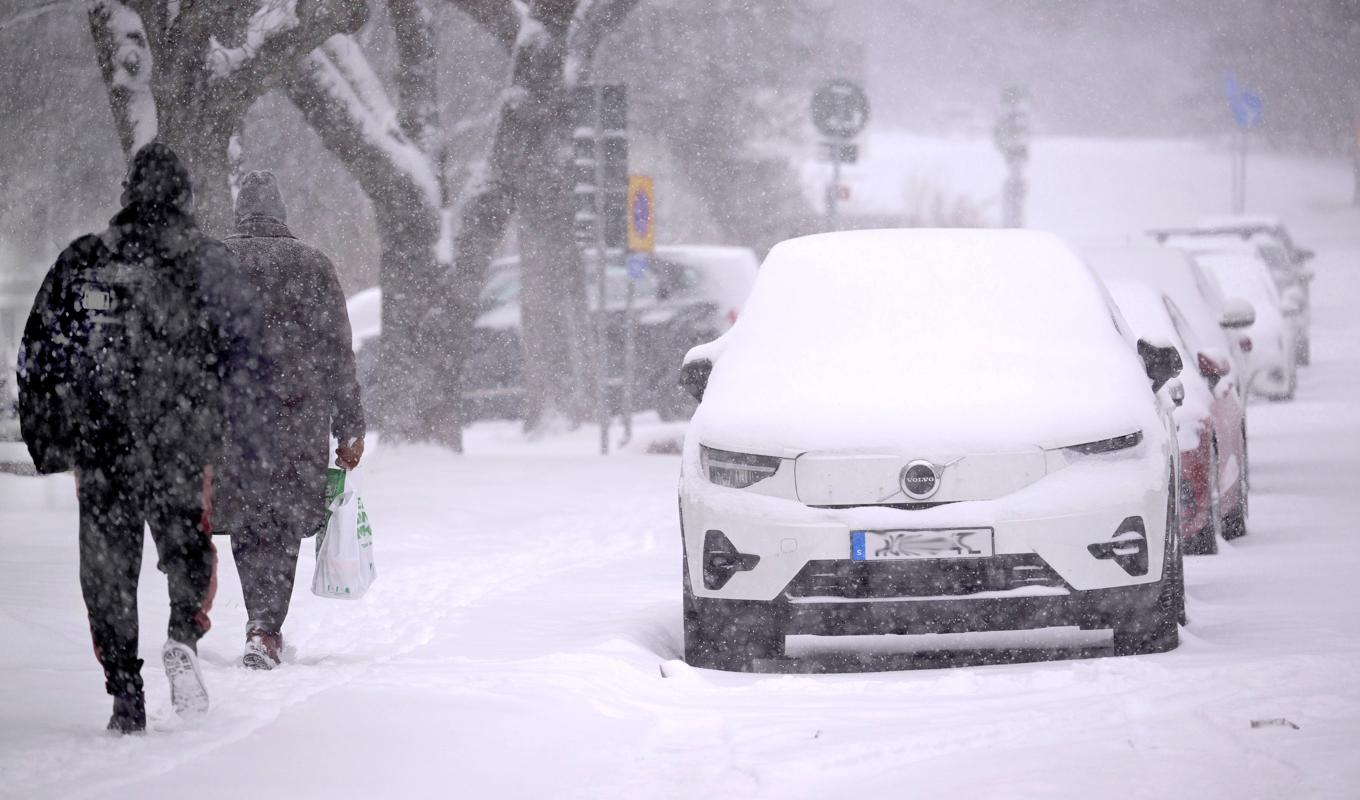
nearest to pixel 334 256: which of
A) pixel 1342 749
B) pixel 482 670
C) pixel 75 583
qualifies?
pixel 75 583

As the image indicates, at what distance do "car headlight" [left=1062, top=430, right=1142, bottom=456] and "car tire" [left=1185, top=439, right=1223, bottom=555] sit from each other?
279 centimetres

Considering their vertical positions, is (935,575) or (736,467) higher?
(736,467)

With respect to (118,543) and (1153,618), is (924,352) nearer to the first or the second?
(1153,618)

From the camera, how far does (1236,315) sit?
10.0 m

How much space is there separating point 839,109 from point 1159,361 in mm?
10658

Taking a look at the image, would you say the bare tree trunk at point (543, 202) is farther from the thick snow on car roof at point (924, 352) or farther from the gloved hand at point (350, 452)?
the gloved hand at point (350, 452)

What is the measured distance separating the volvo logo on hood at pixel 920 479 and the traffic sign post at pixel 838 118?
449 inches

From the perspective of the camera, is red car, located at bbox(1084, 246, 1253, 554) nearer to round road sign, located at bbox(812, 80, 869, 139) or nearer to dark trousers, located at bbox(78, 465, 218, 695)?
dark trousers, located at bbox(78, 465, 218, 695)

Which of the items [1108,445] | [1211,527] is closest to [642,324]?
[1211,527]

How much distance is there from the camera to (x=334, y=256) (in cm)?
3033

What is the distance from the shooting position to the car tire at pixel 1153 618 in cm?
593

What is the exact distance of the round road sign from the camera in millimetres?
17109

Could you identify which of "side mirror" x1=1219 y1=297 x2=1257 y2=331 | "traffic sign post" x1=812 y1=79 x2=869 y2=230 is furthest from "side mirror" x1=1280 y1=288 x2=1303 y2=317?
"side mirror" x1=1219 y1=297 x2=1257 y2=331

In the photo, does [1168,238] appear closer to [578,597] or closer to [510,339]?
[510,339]
